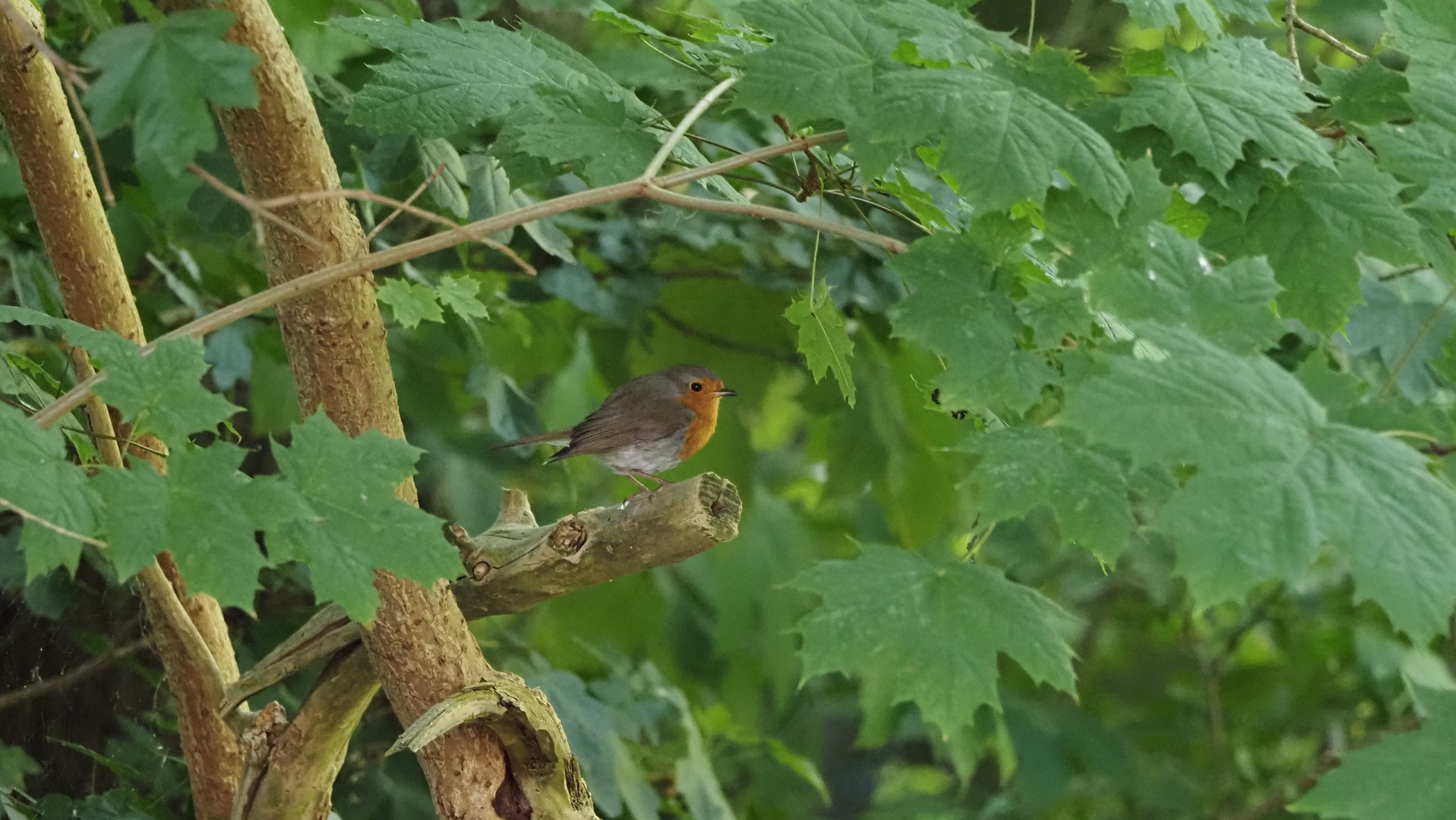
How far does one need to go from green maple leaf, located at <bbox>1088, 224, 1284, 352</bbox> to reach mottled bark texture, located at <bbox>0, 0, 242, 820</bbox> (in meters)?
1.15

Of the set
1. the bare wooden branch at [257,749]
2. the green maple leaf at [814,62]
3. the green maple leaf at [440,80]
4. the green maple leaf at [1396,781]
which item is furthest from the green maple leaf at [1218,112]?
the bare wooden branch at [257,749]

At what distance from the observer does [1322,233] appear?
1238 millimetres

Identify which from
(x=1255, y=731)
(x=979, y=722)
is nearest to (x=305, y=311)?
(x=979, y=722)

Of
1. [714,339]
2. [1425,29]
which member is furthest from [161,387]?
[714,339]

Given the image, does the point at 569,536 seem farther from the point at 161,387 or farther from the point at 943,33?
the point at 943,33

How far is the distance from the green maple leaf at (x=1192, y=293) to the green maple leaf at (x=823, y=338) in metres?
0.37

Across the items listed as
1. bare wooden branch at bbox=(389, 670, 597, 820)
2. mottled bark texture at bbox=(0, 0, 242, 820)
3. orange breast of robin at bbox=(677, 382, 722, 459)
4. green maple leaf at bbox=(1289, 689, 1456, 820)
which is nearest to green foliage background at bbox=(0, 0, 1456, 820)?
green maple leaf at bbox=(1289, 689, 1456, 820)

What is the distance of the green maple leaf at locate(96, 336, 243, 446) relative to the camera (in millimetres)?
1035

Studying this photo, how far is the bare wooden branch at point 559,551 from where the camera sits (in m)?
1.42

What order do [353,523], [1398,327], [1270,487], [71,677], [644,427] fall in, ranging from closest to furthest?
[1270,487]
[353,523]
[71,677]
[644,427]
[1398,327]

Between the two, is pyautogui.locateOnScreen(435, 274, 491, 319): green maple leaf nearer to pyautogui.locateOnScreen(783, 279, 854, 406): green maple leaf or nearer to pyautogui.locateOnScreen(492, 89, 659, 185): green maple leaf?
pyautogui.locateOnScreen(492, 89, 659, 185): green maple leaf

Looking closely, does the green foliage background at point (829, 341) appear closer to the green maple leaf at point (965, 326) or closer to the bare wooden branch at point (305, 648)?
the green maple leaf at point (965, 326)

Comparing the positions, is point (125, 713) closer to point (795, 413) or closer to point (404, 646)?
point (404, 646)

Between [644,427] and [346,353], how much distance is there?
0.76 m
